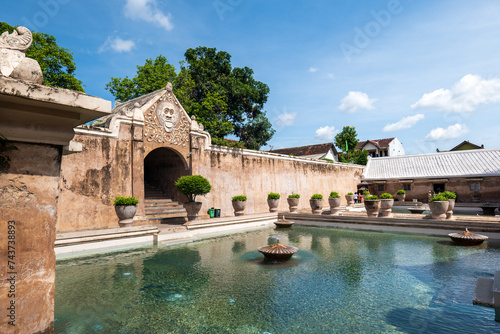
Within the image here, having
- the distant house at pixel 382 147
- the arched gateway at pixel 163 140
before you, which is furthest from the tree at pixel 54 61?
the distant house at pixel 382 147

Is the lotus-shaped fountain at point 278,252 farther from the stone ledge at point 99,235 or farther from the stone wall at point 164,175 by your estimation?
the stone wall at point 164,175

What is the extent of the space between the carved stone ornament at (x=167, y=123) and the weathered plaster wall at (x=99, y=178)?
638 mm

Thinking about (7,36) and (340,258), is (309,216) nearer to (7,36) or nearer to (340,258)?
(340,258)

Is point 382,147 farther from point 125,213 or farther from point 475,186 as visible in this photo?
point 125,213

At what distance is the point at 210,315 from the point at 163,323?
1.94 feet

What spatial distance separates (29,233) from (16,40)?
144 cm

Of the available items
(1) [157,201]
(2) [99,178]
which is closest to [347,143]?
(1) [157,201]

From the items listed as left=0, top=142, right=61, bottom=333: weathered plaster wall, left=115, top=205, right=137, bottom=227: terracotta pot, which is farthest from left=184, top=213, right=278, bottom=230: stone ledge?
left=0, top=142, right=61, bottom=333: weathered plaster wall

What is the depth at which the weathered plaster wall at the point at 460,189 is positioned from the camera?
755 inches

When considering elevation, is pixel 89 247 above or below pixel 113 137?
below

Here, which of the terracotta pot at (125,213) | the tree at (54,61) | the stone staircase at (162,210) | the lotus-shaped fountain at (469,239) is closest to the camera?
the lotus-shaped fountain at (469,239)

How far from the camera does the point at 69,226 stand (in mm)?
9148

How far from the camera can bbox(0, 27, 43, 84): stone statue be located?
1.96 meters

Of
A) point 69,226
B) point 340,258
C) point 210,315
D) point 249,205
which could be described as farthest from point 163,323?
point 249,205
